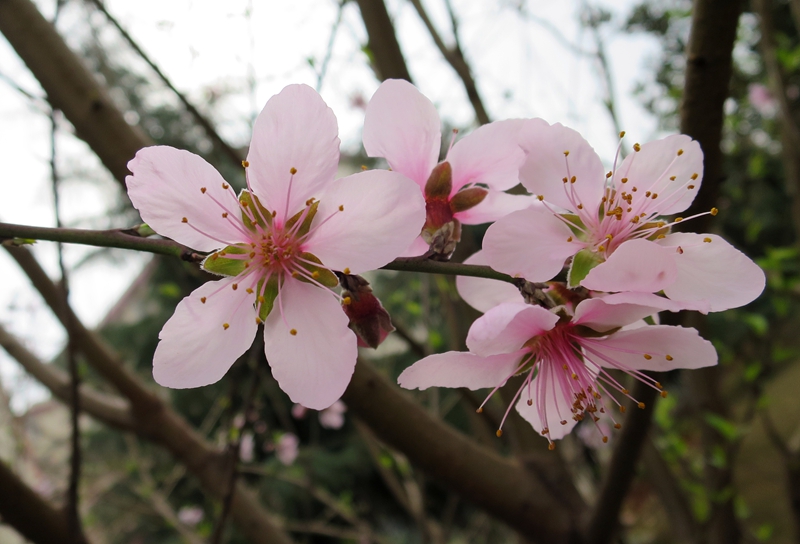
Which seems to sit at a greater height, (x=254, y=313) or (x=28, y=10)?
(x=28, y=10)

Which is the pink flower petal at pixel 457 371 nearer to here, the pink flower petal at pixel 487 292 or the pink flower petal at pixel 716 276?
the pink flower petal at pixel 487 292

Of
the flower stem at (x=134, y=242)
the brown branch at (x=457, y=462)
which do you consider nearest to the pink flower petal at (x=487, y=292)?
the flower stem at (x=134, y=242)

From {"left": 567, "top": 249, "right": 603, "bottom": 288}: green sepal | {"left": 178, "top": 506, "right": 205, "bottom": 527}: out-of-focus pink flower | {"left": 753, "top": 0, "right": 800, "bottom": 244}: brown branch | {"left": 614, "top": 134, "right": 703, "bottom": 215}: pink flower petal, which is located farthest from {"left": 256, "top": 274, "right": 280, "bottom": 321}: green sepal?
{"left": 178, "top": 506, "right": 205, "bottom": 527}: out-of-focus pink flower

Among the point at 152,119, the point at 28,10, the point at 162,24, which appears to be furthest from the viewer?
the point at 152,119

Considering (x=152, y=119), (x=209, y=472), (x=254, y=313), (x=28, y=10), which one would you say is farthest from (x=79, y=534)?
(x=152, y=119)

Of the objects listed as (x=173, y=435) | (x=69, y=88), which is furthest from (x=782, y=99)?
(x=173, y=435)

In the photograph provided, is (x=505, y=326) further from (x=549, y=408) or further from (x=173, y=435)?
(x=173, y=435)

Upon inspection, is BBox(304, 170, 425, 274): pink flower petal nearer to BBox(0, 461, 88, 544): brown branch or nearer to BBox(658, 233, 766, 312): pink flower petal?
BBox(658, 233, 766, 312): pink flower petal

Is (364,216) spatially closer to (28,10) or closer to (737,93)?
(28,10)
